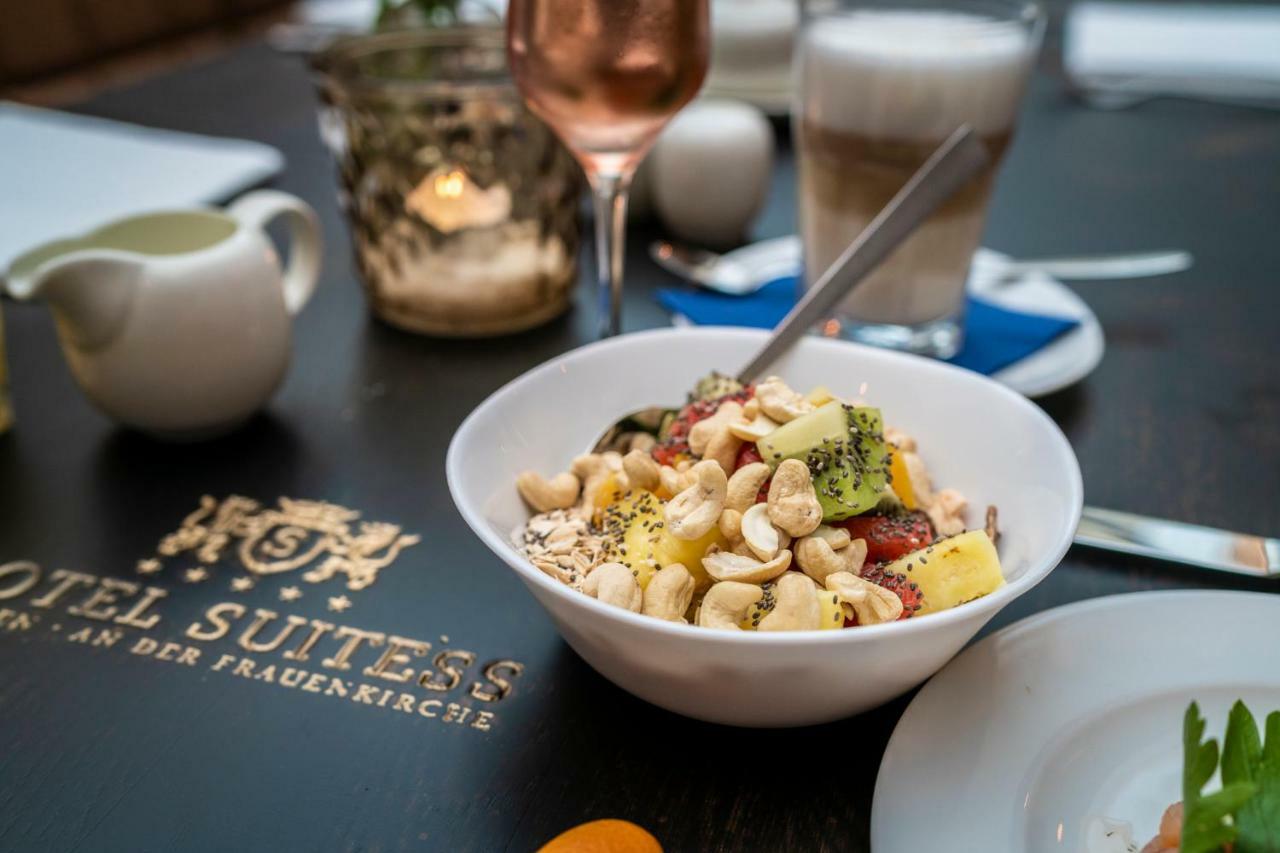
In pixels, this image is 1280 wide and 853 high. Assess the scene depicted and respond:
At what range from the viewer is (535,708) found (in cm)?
56

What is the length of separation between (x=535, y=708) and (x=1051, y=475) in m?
0.31

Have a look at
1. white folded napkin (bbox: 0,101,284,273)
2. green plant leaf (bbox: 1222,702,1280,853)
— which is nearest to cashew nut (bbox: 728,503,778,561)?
green plant leaf (bbox: 1222,702,1280,853)

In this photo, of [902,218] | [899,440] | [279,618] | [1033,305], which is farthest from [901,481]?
[1033,305]

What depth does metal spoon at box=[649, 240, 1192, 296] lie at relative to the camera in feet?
3.47

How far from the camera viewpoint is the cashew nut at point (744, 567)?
1.67 ft

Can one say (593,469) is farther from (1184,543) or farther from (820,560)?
(1184,543)

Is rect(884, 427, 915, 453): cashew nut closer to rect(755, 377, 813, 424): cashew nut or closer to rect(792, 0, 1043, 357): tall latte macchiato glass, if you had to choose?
rect(755, 377, 813, 424): cashew nut

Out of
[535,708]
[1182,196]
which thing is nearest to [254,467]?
[535,708]

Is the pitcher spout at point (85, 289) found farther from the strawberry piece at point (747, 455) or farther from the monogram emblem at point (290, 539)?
the strawberry piece at point (747, 455)

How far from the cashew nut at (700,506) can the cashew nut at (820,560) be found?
1.8 inches

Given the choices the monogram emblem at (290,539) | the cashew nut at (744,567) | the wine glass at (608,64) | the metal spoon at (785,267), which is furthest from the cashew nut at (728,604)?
the metal spoon at (785,267)

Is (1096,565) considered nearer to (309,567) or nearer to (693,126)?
(309,567)

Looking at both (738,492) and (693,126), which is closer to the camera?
(738,492)

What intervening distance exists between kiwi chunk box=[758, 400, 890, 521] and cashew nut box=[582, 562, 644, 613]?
0.35ft
